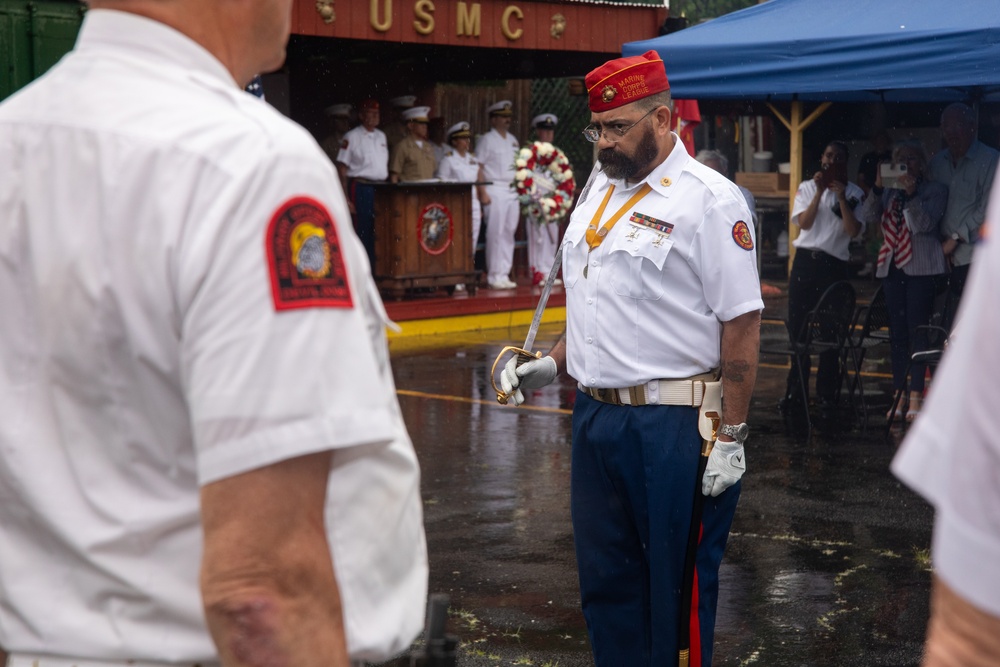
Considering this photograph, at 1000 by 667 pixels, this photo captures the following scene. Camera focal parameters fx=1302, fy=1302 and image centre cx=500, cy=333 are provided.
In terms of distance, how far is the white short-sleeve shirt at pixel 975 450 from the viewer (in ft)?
3.59

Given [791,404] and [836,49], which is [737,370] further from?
[791,404]

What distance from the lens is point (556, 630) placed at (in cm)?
512

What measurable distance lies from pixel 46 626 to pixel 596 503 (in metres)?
2.65

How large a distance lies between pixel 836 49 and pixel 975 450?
22.1ft

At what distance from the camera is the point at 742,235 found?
397cm

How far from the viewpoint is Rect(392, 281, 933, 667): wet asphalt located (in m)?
5.03

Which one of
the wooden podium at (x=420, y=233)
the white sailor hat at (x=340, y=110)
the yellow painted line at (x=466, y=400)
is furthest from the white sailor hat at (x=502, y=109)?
the yellow painted line at (x=466, y=400)

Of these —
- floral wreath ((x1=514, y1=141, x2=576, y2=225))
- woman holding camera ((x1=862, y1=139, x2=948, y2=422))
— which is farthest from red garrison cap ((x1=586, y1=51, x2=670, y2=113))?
floral wreath ((x1=514, y1=141, x2=576, y2=225))

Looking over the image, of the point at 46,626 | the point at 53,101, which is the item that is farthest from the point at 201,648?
the point at 53,101

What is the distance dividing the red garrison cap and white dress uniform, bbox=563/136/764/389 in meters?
0.30

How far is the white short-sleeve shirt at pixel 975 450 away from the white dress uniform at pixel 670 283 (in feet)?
9.05

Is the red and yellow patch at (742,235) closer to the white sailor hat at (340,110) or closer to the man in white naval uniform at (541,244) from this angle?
the man in white naval uniform at (541,244)

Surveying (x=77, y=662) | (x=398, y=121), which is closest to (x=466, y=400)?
(x=398, y=121)

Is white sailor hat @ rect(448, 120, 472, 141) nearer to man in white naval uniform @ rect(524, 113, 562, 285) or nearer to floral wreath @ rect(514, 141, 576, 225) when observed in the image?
man in white naval uniform @ rect(524, 113, 562, 285)
